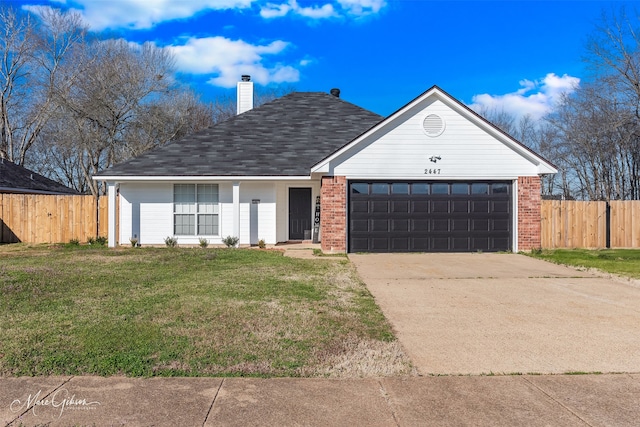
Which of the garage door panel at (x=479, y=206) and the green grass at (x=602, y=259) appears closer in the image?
the green grass at (x=602, y=259)

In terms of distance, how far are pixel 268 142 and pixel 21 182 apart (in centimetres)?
1510

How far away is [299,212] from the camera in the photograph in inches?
695

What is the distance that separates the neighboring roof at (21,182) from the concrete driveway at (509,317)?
19.8 meters

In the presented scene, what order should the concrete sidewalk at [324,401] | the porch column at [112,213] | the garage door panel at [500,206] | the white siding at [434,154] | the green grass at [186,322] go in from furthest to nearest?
the porch column at [112,213], the garage door panel at [500,206], the white siding at [434,154], the green grass at [186,322], the concrete sidewalk at [324,401]

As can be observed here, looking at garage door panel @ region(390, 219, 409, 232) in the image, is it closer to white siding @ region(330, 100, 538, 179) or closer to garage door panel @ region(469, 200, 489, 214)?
white siding @ region(330, 100, 538, 179)

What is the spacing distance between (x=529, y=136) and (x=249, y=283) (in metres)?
37.1

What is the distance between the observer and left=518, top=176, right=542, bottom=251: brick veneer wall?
592 inches

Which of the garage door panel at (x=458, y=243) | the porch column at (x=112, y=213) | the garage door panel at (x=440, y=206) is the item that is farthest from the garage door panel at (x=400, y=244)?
the porch column at (x=112, y=213)

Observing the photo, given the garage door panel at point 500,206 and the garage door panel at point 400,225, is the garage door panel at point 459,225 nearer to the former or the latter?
the garage door panel at point 500,206

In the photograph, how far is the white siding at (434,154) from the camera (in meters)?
14.8

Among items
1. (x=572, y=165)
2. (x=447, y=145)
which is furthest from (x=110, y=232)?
(x=572, y=165)

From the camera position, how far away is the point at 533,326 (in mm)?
6332

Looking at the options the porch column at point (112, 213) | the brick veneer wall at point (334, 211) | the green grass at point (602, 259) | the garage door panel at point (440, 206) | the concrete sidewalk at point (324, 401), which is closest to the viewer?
the concrete sidewalk at point (324, 401)

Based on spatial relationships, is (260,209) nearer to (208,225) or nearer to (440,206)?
(208,225)
